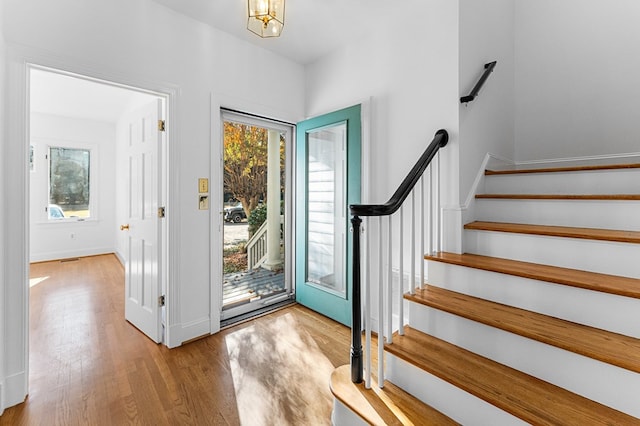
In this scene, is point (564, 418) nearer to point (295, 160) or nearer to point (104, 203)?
point (295, 160)

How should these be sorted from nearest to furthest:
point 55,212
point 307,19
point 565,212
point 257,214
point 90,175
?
point 565,212 < point 307,19 < point 257,214 < point 55,212 < point 90,175

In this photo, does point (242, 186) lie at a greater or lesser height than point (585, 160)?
lesser

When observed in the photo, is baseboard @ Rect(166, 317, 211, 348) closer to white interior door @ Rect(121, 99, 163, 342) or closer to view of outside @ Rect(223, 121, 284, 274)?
white interior door @ Rect(121, 99, 163, 342)

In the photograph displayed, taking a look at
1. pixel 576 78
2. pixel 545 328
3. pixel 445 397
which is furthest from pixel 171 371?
pixel 576 78

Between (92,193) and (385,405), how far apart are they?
6703mm

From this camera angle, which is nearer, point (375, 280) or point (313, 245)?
point (375, 280)

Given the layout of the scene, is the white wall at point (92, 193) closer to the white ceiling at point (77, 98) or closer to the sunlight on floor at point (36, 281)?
the white ceiling at point (77, 98)

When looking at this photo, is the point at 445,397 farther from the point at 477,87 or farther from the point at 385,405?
the point at 477,87

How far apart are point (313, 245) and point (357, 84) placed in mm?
1685

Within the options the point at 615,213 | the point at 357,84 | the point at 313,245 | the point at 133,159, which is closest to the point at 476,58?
the point at 357,84

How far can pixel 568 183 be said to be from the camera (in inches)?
76.7

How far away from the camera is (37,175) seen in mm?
5098

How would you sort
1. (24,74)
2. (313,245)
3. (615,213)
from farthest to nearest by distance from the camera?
(313,245), (24,74), (615,213)

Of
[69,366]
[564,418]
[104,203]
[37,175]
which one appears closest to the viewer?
[564,418]
